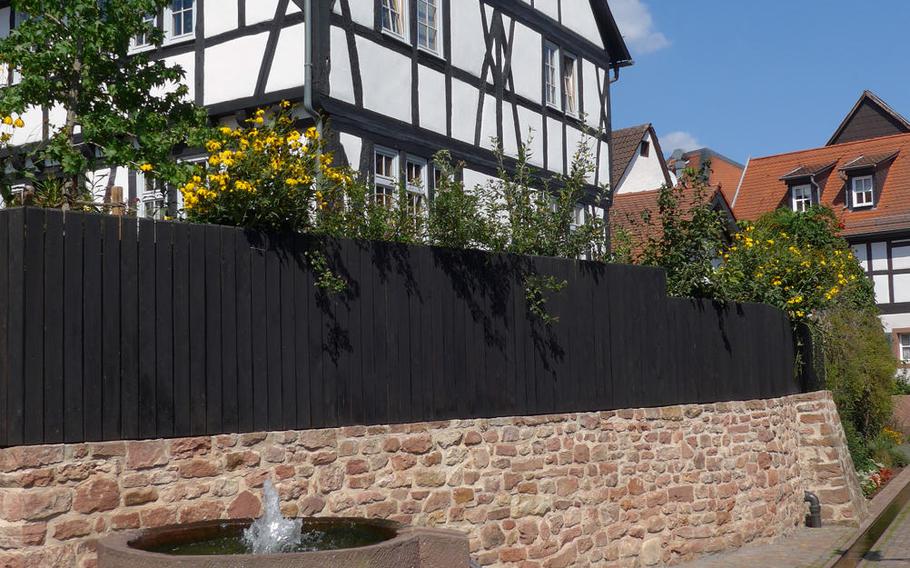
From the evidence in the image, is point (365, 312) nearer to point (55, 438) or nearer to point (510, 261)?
point (510, 261)

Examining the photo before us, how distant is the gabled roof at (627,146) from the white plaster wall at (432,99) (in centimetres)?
1469

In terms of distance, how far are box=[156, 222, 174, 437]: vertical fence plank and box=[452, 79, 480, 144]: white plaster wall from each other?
818 centimetres

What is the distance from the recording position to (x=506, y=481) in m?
8.91

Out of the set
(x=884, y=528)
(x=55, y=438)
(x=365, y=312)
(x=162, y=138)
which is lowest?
(x=884, y=528)

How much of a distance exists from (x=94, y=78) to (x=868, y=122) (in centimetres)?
3514

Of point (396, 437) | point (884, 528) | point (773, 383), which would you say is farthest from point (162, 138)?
point (884, 528)

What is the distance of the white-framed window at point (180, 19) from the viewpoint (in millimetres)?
13250

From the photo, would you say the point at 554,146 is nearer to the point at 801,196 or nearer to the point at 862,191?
the point at 862,191

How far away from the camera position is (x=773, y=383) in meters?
13.6

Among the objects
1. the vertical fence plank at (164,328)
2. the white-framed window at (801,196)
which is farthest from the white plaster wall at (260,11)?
the white-framed window at (801,196)

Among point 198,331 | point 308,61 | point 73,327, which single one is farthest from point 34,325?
point 308,61

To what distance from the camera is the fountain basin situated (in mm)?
4992

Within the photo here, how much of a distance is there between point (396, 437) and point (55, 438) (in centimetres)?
273

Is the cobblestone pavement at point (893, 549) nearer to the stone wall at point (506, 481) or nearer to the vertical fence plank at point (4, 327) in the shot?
the stone wall at point (506, 481)
